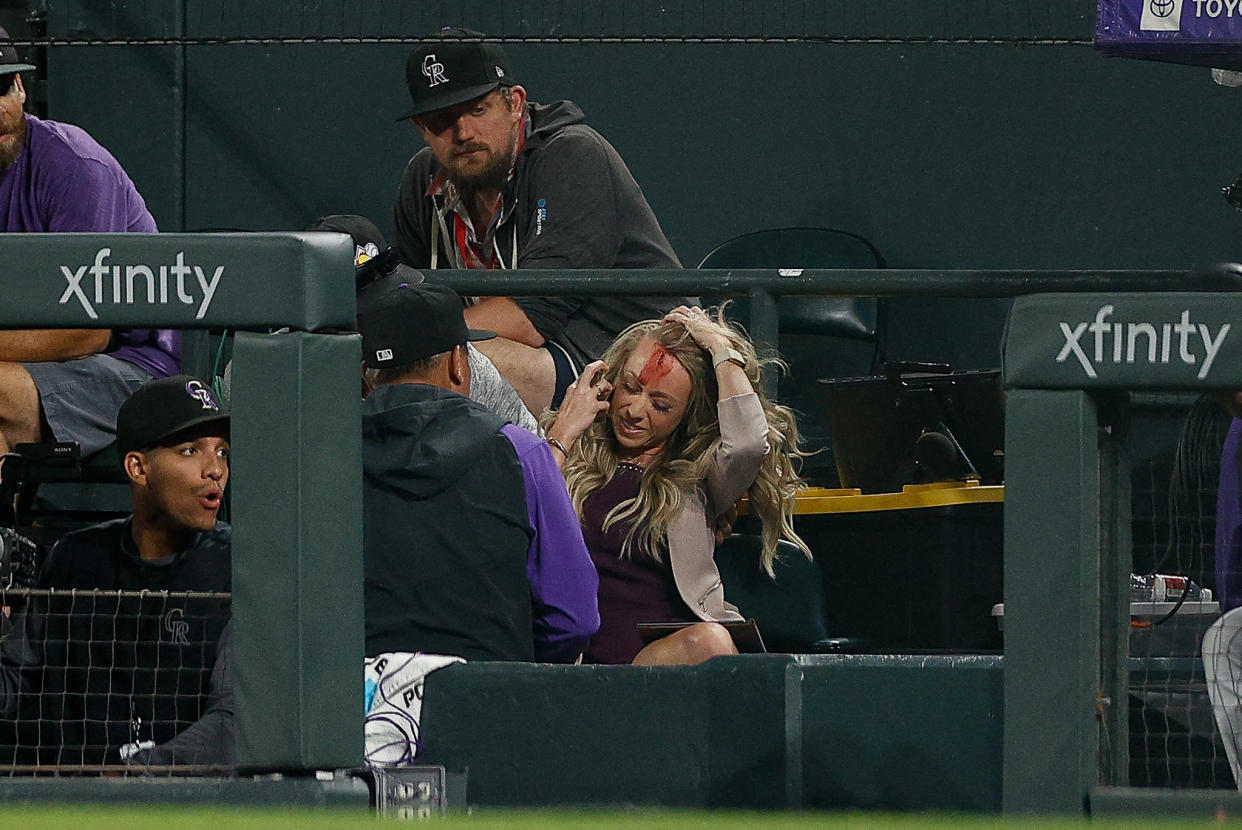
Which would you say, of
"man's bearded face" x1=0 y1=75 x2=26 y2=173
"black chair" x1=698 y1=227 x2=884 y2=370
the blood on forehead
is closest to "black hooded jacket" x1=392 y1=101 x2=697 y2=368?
the blood on forehead

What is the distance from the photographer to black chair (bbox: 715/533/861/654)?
4.75m

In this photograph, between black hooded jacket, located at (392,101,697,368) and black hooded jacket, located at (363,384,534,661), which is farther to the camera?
black hooded jacket, located at (392,101,697,368)

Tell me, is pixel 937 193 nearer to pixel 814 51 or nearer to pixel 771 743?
pixel 814 51

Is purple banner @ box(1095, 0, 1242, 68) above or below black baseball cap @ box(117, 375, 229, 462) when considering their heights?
above

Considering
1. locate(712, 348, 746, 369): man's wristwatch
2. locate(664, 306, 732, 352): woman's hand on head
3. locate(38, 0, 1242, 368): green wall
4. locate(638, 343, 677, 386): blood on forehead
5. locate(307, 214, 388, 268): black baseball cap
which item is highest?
locate(38, 0, 1242, 368): green wall

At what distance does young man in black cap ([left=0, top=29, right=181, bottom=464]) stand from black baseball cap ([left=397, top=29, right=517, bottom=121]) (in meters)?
0.88

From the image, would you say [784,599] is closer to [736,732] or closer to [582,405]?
[582,405]

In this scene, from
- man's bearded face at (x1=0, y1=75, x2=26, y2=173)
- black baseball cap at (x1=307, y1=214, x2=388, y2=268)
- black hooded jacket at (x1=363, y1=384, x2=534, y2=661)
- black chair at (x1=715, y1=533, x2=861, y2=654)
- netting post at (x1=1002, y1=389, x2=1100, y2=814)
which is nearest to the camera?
netting post at (x1=1002, y1=389, x2=1100, y2=814)

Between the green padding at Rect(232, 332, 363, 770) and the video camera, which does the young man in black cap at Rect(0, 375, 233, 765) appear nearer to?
the green padding at Rect(232, 332, 363, 770)

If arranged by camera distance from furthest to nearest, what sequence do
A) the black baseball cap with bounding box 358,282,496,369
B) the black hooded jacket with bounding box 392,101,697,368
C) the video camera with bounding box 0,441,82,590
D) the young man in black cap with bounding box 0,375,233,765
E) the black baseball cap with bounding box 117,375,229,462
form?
the black hooded jacket with bounding box 392,101,697,368 → the video camera with bounding box 0,441,82,590 → the black baseball cap with bounding box 117,375,229,462 → the black baseball cap with bounding box 358,282,496,369 → the young man in black cap with bounding box 0,375,233,765

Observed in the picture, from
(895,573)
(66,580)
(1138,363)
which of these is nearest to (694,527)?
(895,573)

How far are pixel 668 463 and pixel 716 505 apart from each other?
0.49 feet

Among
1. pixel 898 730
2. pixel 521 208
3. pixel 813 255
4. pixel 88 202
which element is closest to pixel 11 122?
pixel 88 202

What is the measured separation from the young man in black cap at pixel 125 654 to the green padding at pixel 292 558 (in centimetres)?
16
